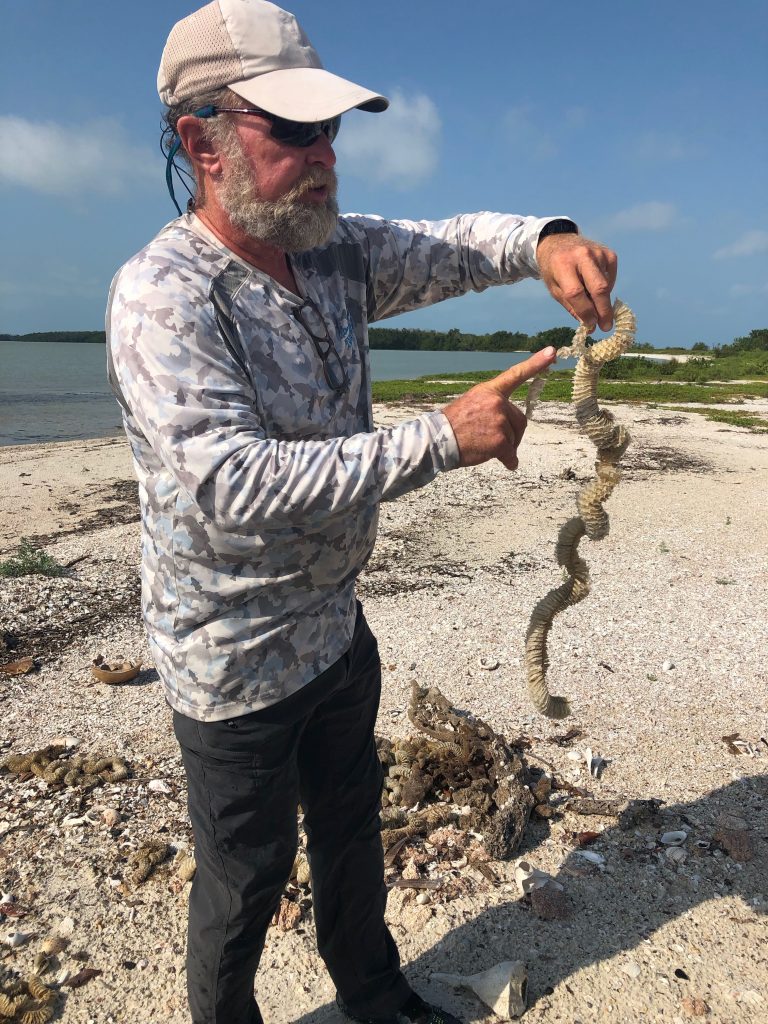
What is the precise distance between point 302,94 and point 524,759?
3.46m

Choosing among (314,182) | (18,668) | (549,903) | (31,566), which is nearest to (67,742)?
(18,668)

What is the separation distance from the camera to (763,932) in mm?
3080

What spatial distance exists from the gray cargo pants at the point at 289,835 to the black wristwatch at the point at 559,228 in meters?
1.39

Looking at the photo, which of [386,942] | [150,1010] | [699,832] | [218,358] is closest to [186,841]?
[150,1010]

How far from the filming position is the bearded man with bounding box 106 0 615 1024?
1.70m

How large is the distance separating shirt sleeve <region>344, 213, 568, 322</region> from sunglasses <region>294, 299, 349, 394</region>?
507 mm

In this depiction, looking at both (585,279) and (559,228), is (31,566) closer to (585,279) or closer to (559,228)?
(559,228)

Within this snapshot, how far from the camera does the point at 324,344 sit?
213 cm

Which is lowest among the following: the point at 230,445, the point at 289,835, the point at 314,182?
the point at 289,835

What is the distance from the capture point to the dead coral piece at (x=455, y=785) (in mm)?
3574

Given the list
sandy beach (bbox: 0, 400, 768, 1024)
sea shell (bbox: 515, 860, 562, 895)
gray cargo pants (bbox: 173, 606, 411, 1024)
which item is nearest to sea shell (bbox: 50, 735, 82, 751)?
sandy beach (bbox: 0, 400, 768, 1024)

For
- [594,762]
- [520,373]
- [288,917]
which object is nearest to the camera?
[520,373]

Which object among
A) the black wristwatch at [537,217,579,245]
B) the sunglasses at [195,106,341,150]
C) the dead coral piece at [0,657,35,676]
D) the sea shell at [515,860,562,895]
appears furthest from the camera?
the dead coral piece at [0,657,35,676]

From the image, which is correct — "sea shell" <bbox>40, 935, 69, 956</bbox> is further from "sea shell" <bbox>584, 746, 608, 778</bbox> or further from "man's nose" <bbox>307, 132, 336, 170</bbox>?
"man's nose" <bbox>307, 132, 336, 170</bbox>
